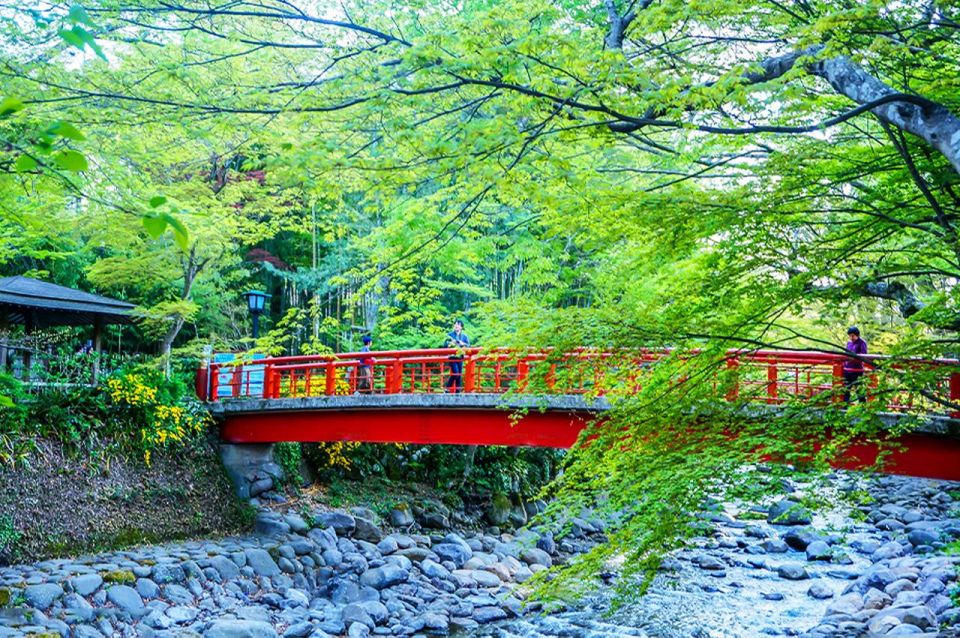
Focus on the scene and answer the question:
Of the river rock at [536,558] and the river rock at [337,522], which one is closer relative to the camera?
the river rock at [337,522]

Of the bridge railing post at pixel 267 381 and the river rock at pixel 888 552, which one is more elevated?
the bridge railing post at pixel 267 381

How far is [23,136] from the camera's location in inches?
230

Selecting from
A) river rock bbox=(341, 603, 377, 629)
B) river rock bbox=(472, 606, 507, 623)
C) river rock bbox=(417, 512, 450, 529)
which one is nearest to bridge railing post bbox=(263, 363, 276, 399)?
river rock bbox=(417, 512, 450, 529)

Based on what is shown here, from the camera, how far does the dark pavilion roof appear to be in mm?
13539

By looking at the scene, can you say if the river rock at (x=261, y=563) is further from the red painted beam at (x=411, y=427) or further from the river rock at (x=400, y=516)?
the river rock at (x=400, y=516)

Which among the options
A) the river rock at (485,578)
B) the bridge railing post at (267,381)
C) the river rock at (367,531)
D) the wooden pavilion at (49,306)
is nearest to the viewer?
the wooden pavilion at (49,306)

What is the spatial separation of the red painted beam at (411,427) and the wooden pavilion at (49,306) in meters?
3.08

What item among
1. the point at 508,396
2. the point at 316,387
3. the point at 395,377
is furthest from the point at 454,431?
the point at 508,396

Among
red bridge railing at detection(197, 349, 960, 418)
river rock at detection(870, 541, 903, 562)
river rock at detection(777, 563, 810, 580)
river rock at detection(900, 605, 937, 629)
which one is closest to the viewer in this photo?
red bridge railing at detection(197, 349, 960, 418)

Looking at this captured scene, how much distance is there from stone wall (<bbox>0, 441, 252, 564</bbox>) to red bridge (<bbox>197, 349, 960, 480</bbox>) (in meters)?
1.55

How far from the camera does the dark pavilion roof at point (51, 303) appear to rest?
13.5 metres

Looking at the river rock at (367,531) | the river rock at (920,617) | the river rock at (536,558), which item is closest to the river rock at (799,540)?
the river rock at (536,558)

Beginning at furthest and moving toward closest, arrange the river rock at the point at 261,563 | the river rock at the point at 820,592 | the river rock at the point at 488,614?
1. the river rock at the point at 820,592
2. the river rock at the point at 261,563
3. the river rock at the point at 488,614

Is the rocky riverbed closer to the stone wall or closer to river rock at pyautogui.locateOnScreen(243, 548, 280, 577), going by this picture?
river rock at pyautogui.locateOnScreen(243, 548, 280, 577)
